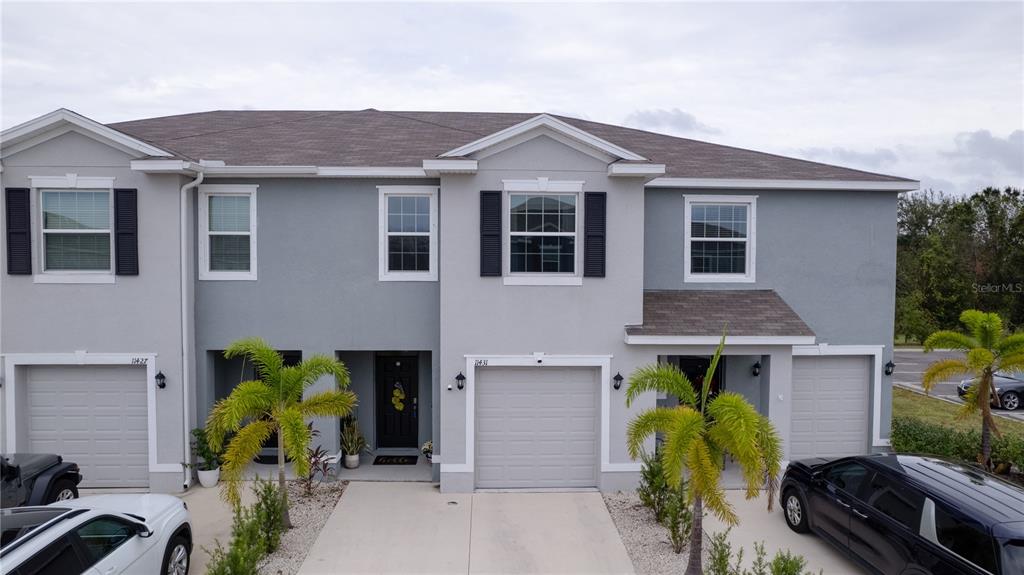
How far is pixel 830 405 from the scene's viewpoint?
12336mm

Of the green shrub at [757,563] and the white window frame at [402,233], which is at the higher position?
the white window frame at [402,233]

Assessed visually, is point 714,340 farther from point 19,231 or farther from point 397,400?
point 19,231

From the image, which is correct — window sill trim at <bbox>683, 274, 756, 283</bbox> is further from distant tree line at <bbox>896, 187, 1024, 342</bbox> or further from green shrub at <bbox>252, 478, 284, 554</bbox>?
distant tree line at <bbox>896, 187, 1024, 342</bbox>

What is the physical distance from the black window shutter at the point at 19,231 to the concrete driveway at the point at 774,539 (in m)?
12.1

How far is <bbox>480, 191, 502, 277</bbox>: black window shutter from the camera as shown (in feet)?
35.3

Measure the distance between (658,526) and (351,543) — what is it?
4.58m

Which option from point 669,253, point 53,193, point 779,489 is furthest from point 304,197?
point 779,489

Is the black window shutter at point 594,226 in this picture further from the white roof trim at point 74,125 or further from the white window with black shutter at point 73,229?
the white window with black shutter at point 73,229

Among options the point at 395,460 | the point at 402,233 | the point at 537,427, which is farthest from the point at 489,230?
the point at 395,460

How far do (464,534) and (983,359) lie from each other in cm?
901

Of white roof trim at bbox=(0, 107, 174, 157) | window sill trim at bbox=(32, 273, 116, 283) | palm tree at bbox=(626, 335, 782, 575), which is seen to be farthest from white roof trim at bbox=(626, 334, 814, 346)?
window sill trim at bbox=(32, 273, 116, 283)

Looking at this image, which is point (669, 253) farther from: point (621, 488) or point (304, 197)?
point (304, 197)

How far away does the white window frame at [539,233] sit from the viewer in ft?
35.5

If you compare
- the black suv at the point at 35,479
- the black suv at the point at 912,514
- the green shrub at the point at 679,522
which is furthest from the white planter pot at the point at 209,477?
the black suv at the point at 912,514
